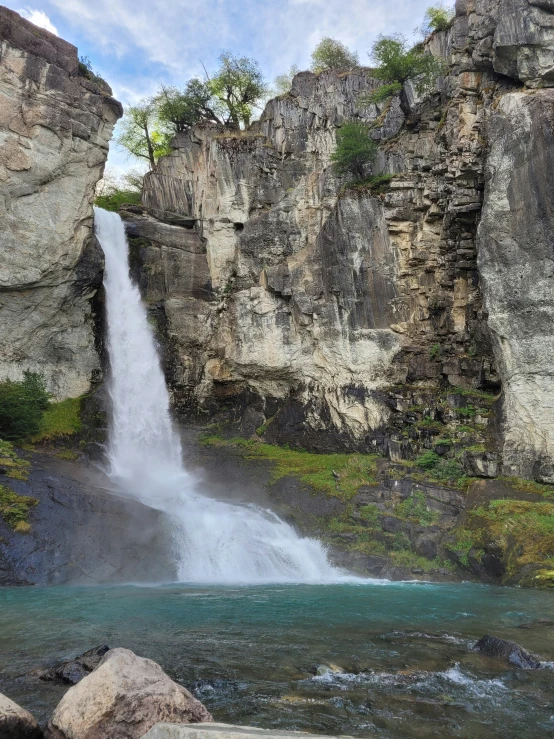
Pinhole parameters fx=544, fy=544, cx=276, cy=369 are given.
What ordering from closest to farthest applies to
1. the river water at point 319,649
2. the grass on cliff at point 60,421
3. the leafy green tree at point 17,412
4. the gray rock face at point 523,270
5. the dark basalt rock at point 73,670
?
1. the river water at point 319,649
2. the dark basalt rock at point 73,670
3. the gray rock face at point 523,270
4. the leafy green tree at point 17,412
5. the grass on cliff at point 60,421

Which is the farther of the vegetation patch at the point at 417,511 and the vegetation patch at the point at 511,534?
the vegetation patch at the point at 417,511

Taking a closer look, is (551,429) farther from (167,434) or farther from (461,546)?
(167,434)

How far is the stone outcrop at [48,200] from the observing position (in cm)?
2250

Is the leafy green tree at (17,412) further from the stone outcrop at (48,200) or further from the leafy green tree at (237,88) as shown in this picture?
the leafy green tree at (237,88)

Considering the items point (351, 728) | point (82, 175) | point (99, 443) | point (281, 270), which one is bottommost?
point (351, 728)

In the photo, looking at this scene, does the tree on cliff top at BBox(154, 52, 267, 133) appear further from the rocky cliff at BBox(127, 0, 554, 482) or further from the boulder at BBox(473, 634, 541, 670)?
the boulder at BBox(473, 634, 541, 670)

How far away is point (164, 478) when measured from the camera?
23.5 m

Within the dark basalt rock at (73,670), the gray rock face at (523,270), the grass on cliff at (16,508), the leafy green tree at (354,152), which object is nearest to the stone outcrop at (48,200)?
the grass on cliff at (16,508)

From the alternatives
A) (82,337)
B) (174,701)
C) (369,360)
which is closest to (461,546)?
(369,360)

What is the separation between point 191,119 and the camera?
118 feet

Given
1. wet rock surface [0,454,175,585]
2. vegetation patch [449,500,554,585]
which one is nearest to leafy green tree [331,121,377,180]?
vegetation patch [449,500,554,585]

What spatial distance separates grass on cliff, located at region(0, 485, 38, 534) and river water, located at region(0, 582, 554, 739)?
2.33m

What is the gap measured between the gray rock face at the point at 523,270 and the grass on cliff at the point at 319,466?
545cm

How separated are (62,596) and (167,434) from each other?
13.0 metres
